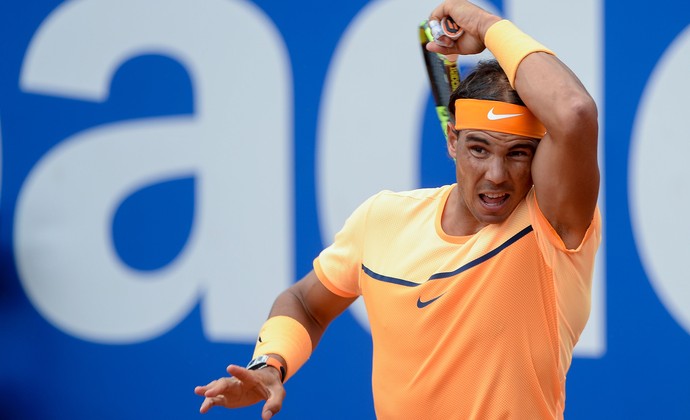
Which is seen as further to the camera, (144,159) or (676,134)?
(144,159)

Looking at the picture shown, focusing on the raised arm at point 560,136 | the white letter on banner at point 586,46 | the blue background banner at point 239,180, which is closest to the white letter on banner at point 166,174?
the blue background banner at point 239,180

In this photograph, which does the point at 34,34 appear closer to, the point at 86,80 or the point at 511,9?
the point at 86,80

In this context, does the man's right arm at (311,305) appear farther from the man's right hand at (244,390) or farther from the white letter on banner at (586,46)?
the white letter on banner at (586,46)

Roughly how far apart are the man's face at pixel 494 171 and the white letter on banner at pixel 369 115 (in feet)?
5.73

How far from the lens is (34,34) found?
4758mm

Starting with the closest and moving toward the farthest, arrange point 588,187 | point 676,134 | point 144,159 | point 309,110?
point 588,187 < point 676,134 < point 309,110 < point 144,159

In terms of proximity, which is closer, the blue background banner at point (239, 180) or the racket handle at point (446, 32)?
the racket handle at point (446, 32)

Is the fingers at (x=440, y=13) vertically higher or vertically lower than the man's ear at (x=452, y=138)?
higher

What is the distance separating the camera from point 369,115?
417cm

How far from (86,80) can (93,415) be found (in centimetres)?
158

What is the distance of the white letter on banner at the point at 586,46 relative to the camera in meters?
3.75

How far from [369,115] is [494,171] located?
Result: 1955 mm

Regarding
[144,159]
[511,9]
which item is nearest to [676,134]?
[511,9]

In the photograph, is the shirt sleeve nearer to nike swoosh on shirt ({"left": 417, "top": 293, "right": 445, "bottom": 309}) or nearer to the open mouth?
nike swoosh on shirt ({"left": 417, "top": 293, "right": 445, "bottom": 309})
